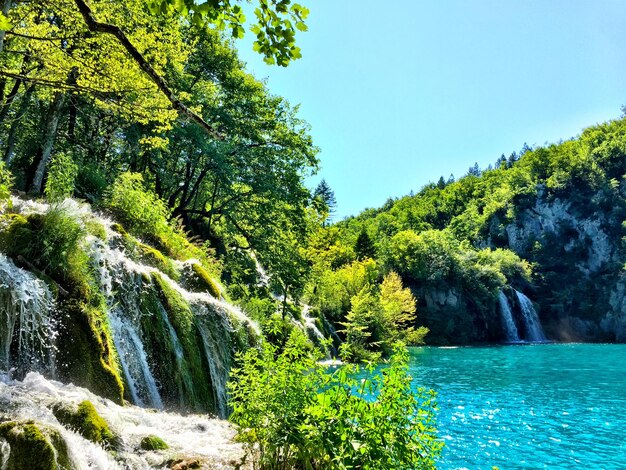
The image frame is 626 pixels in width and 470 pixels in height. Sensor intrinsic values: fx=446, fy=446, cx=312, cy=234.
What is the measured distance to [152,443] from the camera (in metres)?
5.46

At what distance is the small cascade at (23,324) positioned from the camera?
613 cm

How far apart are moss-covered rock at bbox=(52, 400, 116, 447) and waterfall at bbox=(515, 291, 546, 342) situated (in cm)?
5950

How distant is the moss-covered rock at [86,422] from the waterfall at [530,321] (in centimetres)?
5950

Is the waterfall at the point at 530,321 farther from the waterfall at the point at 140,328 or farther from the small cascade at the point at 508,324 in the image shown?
the waterfall at the point at 140,328

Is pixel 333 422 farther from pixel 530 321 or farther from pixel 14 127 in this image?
pixel 530 321

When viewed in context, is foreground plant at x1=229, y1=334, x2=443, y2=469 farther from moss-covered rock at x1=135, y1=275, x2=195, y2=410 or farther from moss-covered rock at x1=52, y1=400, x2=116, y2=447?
moss-covered rock at x1=135, y1=275, x2=195, y2=410

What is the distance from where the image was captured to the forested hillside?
53.8 meters

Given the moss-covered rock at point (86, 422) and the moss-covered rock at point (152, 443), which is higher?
the moss-covered rock at point (86, 422)

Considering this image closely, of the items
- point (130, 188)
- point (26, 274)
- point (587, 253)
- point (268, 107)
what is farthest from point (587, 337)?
point (26, 274)

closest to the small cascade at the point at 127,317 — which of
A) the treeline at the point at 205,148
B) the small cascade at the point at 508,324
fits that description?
the treeline at the point at 205,148

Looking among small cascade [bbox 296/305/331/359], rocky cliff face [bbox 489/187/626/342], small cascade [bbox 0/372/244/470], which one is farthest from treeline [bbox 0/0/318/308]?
rocky cliff face [bbox 489/187/626/342]

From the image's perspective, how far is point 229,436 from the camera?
6.65 metres

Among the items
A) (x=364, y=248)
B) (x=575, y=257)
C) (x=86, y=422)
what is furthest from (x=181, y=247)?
(x=575, y=257)

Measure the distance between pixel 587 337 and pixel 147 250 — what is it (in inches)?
2718
